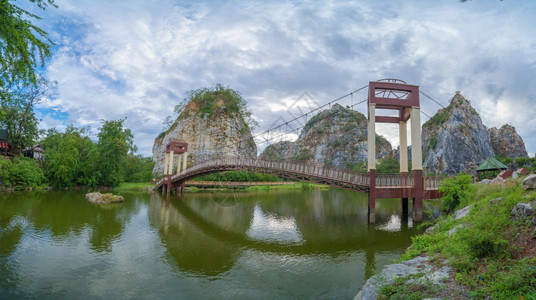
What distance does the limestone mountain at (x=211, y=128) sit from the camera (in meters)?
43.9

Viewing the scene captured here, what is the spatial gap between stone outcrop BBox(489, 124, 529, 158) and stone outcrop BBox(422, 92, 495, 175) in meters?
2.41

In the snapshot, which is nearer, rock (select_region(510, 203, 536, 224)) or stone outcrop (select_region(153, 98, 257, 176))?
rock (select_region(510, 203, 536, 224))

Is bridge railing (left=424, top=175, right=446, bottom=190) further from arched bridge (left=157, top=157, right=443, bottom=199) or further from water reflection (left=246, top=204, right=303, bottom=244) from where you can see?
water reflection (left=246, top=204, right=303, bottom=244)

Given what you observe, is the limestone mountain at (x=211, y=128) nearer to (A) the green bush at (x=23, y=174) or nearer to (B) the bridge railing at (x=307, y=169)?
(A) the green bush at (x=23, y=174)

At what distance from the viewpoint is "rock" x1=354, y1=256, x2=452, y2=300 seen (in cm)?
439

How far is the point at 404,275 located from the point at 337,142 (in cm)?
8206

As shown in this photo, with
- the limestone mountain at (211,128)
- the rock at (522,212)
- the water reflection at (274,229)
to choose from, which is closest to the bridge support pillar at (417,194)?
the water reflection at (274,229)

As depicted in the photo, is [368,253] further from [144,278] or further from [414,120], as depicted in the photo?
[414,120]

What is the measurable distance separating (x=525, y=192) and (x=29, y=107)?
135ft

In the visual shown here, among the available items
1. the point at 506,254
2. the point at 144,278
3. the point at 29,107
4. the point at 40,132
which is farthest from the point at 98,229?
the point at 40,132

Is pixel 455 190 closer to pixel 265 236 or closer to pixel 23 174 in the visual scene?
pixel 265 236

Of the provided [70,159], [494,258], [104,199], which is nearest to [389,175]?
[494,258]

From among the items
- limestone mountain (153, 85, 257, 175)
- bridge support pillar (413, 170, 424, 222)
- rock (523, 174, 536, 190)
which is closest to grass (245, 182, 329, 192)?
limestone mountain (153, 85, 257, 175)

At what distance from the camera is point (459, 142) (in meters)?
41.5
